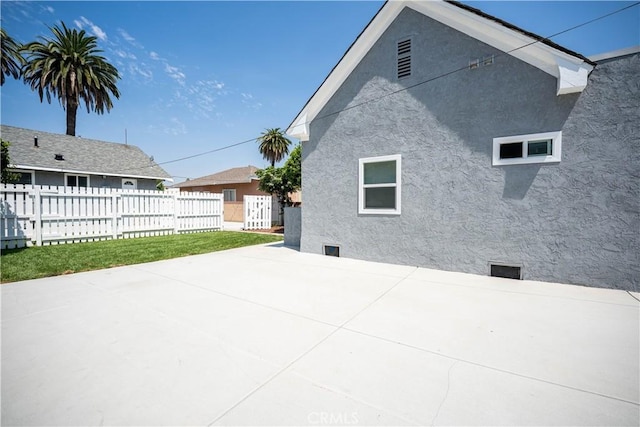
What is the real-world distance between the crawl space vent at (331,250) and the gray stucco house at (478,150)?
0.15 ft

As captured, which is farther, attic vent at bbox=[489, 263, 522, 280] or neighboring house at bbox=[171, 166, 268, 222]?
neighboring house at bbox=[171, 166, 268, 222]

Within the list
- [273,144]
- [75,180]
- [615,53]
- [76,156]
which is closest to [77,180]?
[75,180]

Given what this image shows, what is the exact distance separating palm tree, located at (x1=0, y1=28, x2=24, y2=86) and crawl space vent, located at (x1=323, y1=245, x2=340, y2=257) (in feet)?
82.0

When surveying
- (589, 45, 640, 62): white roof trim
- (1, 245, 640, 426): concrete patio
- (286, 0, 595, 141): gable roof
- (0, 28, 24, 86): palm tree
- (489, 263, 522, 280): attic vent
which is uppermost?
(0, 28, 24, 86): palm tree

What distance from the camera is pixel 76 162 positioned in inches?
655

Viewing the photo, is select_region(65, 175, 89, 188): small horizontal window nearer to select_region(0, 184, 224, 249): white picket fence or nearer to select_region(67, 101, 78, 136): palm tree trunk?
select_region(67, 101, 78, 136): palm tree trunk

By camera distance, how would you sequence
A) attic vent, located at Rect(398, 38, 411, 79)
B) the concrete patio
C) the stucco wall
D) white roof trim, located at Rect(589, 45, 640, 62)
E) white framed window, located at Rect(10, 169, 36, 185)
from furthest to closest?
the stucco wall < white framed window, located at Rect(10, 169, 36, 185) < attic vent, located at Rect(398, 38, 411, 79) < white roof trim, located at Rect(589, 45, 640, 62) < the concrete patio

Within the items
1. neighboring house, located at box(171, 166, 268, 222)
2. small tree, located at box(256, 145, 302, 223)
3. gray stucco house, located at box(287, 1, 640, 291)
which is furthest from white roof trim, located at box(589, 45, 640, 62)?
neighboring house, located at box(171, 166, 268, 222)

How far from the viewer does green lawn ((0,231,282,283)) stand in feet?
18.5

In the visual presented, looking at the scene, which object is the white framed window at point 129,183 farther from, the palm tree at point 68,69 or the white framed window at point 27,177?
the palm tree at point 68,69

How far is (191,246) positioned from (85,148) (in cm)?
1638

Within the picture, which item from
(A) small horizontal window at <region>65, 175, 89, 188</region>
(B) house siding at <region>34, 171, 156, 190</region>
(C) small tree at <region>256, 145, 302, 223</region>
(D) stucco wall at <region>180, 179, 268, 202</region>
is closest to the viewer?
(C) small tree at <region>256, 145, 302, 223</region>

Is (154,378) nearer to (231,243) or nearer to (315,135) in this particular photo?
(315,135)

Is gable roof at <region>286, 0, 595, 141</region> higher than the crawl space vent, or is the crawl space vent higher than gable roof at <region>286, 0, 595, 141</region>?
gable roof at <region>286, 0, 595, 141</region>
